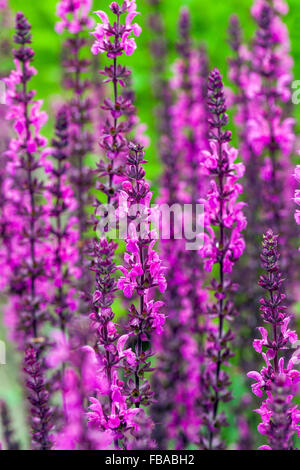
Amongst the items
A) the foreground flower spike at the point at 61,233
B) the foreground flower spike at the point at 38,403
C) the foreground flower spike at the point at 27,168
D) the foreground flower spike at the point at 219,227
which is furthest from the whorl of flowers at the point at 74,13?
the foreground flower spike at the point at 38,403

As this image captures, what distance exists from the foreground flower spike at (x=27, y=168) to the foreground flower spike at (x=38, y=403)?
0.45m

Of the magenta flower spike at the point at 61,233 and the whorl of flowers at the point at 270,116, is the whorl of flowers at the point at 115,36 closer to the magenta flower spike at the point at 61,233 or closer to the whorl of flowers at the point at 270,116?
the magenta flower spike at the point at 61,233

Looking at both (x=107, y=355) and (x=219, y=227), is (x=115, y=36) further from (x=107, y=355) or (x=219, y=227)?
(x=107, y=355)

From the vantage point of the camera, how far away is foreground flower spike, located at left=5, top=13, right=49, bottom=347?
1824 millimetres

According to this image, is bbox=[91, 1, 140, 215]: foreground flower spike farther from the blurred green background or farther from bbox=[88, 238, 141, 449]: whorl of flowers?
the blurred green background

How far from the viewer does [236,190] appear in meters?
1.52

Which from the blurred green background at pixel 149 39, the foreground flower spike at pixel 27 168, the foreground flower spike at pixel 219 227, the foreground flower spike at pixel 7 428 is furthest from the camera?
the blurred green background at pixel 149 39

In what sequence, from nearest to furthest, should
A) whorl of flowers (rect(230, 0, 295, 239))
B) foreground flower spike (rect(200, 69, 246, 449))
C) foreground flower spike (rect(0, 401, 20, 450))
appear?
foreground flower spike (rect(200, 69, 246, 449))
foreground flower spike (rect(0, 401, 20, 450))
whorl of flowers (rect(230, 0, 295, 239))

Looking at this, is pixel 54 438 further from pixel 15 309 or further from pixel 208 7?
pixel 208 7

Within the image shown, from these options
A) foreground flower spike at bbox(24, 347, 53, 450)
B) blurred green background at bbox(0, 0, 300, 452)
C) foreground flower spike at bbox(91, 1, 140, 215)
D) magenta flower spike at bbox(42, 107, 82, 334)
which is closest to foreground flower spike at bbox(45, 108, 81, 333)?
magenta flower spike at bbox(42, 107, 82, 334)

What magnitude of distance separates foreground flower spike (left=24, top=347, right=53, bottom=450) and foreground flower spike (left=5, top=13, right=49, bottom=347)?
0.45m

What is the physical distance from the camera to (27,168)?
1.84 meters

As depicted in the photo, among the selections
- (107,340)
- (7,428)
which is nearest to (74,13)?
(107,340)

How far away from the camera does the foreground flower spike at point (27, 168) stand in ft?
5.98
